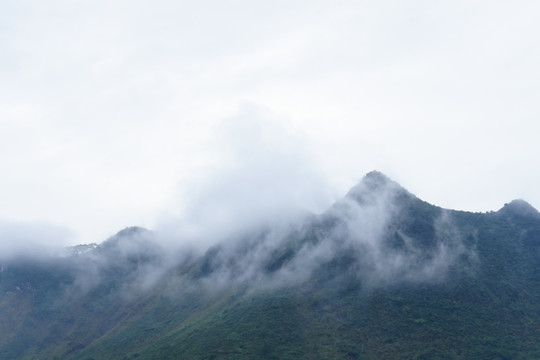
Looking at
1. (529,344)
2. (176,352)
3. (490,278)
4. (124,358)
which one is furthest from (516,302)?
(124,358)

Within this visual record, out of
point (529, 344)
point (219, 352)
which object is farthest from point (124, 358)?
point (529, 344)

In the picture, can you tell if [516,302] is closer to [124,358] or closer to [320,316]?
[320,316]

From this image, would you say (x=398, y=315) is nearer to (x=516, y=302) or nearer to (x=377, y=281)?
(x=377, y=281)

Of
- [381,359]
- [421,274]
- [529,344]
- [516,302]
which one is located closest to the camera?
[381,359]

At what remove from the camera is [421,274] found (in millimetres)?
194750

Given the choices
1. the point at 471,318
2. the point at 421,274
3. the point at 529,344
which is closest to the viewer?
the point at 529,344

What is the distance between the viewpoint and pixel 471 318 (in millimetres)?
169250

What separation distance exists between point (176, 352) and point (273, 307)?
129 ft

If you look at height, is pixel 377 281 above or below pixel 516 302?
above

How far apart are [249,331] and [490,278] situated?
102318mm

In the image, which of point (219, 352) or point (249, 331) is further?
point (249, 331)

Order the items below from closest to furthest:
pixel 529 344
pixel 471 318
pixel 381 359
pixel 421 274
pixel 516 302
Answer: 1. pixel 381 359
2. pixel 529 344
3. pixel 471 318
4. pixel 516 302
5. pixel 421 274

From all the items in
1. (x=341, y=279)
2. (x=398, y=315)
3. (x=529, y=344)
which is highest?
(x=341, y=279)

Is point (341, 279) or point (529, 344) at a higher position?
point (341, 279)
